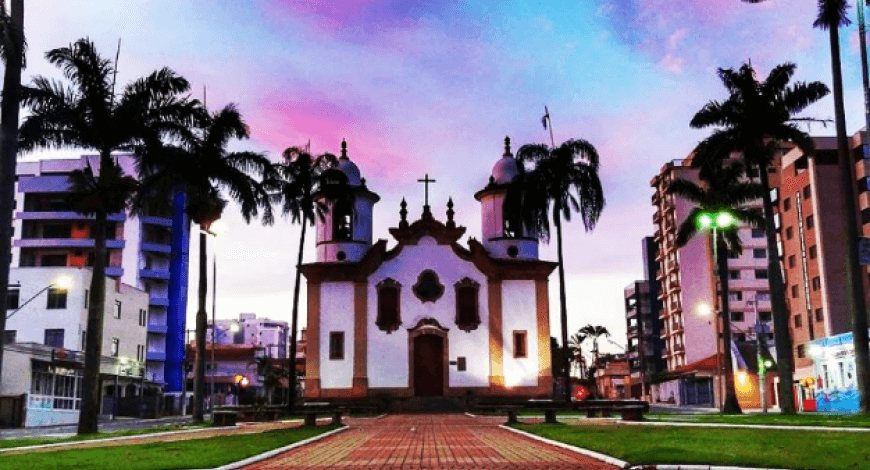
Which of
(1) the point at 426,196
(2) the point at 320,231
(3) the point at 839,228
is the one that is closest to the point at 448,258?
(1) the point at 426,196

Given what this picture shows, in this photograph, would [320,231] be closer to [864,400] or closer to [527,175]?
[527,175]

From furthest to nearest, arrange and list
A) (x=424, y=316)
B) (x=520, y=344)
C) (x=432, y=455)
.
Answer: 1. (x=424, y=316)
2. (x=520, y=344)
3. (x=432, y=455)

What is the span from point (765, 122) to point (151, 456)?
28.2 metres

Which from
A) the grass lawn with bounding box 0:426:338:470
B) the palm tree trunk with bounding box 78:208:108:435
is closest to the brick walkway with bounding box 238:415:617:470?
the grass lawn with bounding box 0:426:338:470

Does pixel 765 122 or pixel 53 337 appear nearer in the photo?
pixel 765 122

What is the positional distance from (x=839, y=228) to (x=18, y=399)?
6127 cm

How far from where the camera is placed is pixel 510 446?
1808 cm

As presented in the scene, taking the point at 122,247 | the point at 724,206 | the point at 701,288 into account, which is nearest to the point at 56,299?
the point at 122,247

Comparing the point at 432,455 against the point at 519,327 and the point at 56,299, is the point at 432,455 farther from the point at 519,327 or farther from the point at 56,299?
the point at 56,299

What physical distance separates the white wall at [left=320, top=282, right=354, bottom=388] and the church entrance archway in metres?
3.74

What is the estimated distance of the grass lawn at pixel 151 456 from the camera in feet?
46.3

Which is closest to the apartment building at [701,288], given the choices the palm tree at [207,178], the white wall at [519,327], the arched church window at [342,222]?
the white wall at [519,327]

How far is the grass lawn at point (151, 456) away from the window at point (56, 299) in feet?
158

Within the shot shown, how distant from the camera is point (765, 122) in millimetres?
36031
